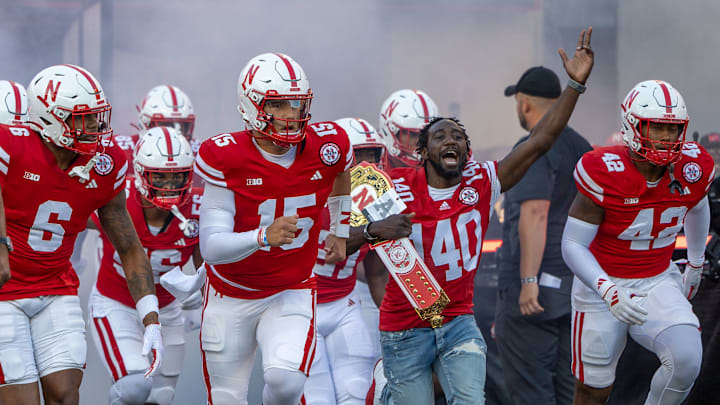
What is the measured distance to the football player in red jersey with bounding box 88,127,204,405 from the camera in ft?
17.7

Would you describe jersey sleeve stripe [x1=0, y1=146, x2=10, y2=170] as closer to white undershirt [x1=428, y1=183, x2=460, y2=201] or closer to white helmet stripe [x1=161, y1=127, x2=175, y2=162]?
white helmet stripe [x1=161, y1=127, x2=175, y2=162]

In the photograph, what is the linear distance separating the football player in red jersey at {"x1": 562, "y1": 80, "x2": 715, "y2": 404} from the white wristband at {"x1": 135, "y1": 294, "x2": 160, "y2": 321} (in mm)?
1975

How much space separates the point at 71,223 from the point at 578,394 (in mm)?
2572

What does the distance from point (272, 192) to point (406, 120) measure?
2.34m

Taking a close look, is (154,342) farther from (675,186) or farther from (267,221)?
(675,186)

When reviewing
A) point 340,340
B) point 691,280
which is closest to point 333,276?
point 340,340

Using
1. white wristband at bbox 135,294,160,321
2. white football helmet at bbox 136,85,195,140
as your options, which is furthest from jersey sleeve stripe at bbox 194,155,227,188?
white football helmet at bbox 136,85,195,140

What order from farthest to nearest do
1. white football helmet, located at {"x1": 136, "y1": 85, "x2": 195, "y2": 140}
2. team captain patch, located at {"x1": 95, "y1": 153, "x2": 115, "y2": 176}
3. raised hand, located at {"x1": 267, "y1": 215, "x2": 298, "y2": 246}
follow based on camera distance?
white football helmet, located at {"x1": 136, "y1": 85, "x2": 195, "y2": 140} → team captain patch, located at {"x1": 95, "y1": 153, "x2": 115, "y2": 176} → raised hand, located at {"x1": 267, "y1": 215, "x2": 298, "y2": 246}

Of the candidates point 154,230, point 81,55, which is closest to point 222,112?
point 81,55

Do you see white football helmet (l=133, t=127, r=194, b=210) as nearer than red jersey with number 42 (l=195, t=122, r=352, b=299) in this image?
No

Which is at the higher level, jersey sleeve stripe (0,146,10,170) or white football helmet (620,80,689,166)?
white football helmet (620,80,689,166)

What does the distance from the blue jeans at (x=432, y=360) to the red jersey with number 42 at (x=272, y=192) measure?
0.51 metres

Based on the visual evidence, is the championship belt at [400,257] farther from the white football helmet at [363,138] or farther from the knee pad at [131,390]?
the knee pad at [131,390]

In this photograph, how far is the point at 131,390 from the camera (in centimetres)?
526
